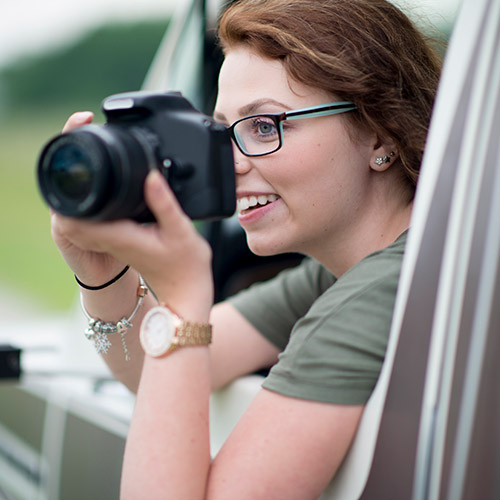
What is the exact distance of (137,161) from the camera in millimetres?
900

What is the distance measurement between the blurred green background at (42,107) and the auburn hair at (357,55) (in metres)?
9.26

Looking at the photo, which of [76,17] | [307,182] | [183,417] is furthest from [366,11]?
[76,17]

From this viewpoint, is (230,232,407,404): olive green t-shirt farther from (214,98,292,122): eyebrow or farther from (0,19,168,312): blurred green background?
(0,19,168,312): blurred green background

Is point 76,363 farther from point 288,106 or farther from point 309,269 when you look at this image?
Answer: point 288,106

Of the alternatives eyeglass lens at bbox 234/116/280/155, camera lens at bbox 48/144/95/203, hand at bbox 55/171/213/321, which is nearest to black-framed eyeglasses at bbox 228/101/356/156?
eyeglass lens at bbox 234/116/280/155

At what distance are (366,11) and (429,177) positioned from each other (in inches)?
19.0

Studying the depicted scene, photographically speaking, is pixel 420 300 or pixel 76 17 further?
pixel 76 17

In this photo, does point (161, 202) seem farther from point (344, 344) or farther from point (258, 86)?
point (258, 86)

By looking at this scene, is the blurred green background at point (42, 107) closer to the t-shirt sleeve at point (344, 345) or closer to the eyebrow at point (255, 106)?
the eyebrow at point (255, 106)

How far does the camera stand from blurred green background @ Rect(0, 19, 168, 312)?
11373 mm

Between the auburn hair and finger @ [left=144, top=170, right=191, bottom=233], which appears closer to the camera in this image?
finger @ [left=144, top=170, right=191, bottom=233]

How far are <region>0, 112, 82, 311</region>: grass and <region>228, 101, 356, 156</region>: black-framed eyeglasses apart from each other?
27.4 ft

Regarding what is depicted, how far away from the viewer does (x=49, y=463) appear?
188 centimetres

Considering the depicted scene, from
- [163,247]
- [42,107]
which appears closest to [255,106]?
[163,247]
